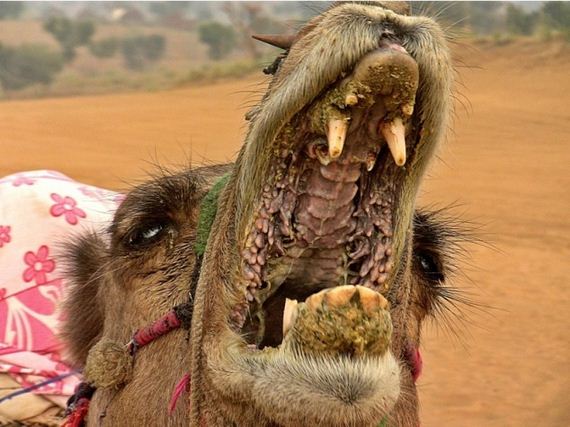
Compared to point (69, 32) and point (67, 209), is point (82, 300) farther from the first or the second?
point (69, 32)

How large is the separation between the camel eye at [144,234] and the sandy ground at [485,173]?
0.44 metres

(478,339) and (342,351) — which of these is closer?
(342,351)

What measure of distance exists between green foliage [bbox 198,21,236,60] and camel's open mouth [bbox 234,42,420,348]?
174 ft

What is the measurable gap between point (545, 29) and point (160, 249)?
35.2 m

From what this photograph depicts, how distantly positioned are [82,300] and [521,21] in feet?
136

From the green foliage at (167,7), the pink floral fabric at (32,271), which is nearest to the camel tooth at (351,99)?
the pink floral fabric at (32,271)

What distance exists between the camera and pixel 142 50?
58031mm

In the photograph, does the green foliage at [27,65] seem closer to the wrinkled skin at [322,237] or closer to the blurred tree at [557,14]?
the blurred tree at [557,14]

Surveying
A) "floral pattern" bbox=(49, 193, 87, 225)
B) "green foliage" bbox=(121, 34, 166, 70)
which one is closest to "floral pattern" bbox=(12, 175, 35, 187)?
"floral pattern" bbox=(49, 193, 87, 225)

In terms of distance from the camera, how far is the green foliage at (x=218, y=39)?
179 ft

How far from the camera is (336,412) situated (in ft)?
6.09

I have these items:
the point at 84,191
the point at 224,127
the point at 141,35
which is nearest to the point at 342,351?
the point at 84,191

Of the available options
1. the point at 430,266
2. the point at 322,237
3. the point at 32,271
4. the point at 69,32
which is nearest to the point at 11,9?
the point at 69,32

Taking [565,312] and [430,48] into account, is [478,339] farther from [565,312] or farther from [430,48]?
[430,48]
